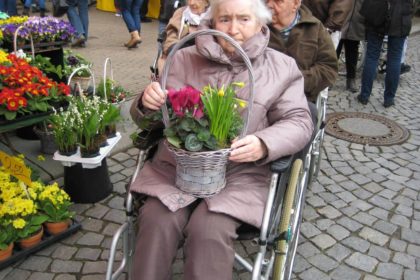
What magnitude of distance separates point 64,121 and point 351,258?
6.98ft

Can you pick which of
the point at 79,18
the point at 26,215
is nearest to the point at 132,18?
the point at 79,18

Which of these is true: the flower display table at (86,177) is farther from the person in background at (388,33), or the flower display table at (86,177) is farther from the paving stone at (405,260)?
the person in background at (388,33)

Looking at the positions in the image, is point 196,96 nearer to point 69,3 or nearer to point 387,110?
point 387,110

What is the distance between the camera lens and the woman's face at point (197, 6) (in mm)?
3838

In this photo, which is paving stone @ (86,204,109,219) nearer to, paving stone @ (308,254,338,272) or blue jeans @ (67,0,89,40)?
paving stone @ (308,254,338,272)

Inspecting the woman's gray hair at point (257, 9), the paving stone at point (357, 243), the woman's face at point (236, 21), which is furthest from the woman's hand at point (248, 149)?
the paving stone at point (357, 243)

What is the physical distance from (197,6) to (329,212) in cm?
210

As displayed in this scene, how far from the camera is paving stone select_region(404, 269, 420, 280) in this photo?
266 centimetres

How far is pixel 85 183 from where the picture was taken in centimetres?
316

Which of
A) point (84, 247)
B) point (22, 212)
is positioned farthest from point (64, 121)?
point (84, 247)

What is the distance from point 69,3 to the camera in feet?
24.2

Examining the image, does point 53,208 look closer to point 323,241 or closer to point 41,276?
point 41,276

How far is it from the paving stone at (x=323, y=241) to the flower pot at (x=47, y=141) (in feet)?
7.58

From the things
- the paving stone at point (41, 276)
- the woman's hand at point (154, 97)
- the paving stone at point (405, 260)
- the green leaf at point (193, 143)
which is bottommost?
the paving stone at point (41, 276)
